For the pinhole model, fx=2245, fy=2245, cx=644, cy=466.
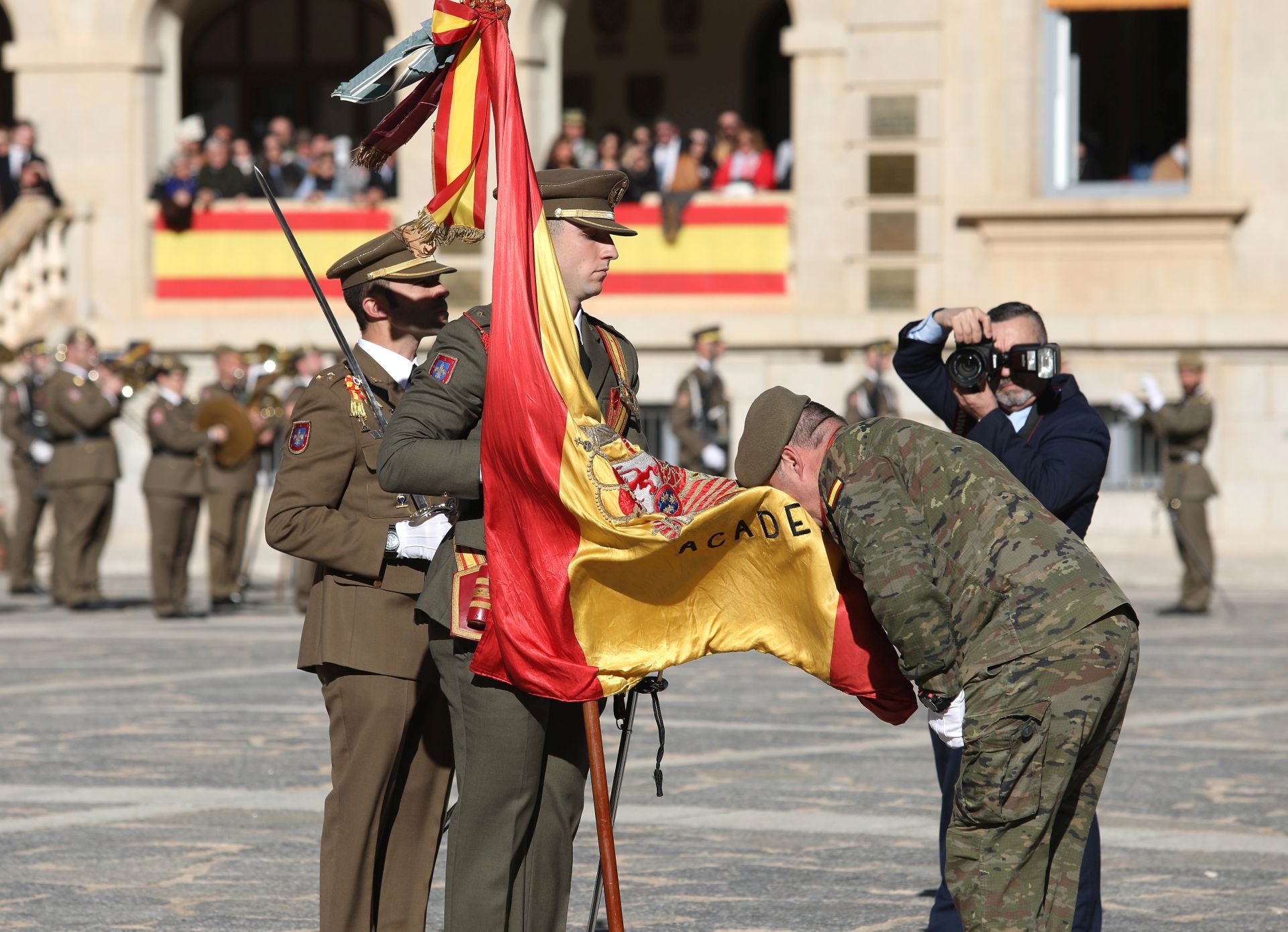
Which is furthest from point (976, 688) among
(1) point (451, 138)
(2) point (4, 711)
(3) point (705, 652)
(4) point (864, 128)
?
(4) point (864, 128)

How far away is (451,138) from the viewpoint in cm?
538

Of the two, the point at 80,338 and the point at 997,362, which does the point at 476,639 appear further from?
the point at 80,338

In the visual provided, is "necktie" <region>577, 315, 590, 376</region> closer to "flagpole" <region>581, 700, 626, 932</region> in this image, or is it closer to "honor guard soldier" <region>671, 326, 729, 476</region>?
"flagpole" <region>581, 700, 626, 932</region>

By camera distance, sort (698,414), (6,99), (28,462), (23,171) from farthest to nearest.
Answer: (6,99), (23,171), (698,414), (28,462)

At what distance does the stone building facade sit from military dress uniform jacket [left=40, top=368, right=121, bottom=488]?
4.62m

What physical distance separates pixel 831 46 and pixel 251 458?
7297 millimetres

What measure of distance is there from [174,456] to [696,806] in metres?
10.4

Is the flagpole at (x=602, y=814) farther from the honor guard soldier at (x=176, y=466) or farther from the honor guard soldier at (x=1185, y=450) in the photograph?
the honor guard soldier at (x=1185, y=450)

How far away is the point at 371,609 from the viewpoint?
5.59 meters

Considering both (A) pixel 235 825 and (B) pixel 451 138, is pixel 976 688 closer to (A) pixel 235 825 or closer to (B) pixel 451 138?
(B) pixel 451 138

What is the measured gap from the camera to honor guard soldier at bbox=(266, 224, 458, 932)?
555 cm

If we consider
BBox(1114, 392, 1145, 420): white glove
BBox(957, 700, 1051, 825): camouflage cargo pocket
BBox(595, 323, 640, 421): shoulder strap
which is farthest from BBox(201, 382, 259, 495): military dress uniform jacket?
BBox(957, 700, 1051, 825): camouflage cargo pocket

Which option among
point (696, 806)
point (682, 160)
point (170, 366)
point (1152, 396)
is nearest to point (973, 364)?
point (696, 806)

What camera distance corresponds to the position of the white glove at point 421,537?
18.2ft
